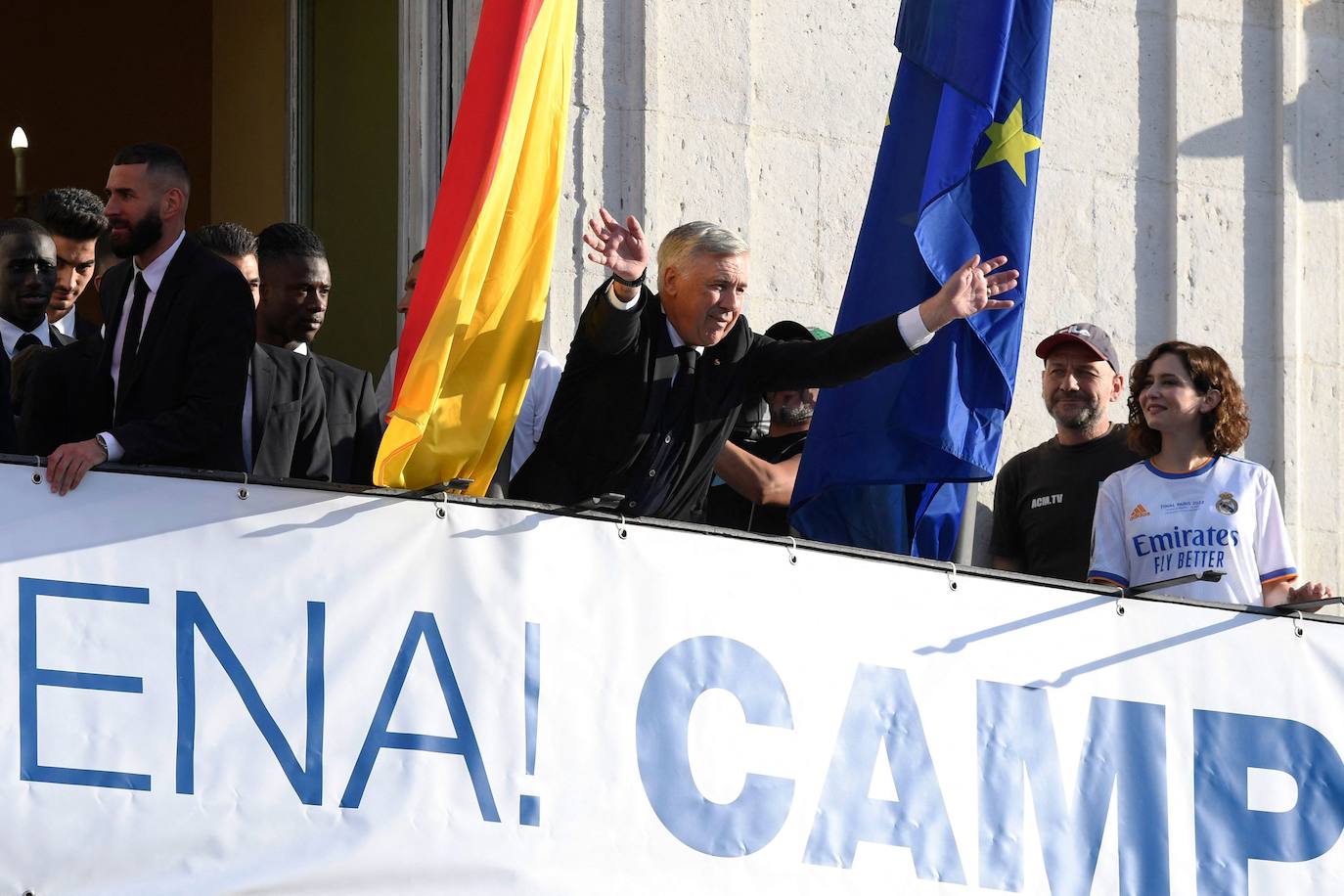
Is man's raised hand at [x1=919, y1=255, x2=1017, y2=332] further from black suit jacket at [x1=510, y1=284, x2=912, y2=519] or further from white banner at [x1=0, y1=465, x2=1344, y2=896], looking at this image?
white banner at [x1=0, y1=465, x2=1344, y2=896]

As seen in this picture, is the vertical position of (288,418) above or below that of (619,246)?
below

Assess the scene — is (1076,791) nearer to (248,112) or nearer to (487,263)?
(487,263)

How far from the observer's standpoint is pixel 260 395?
6312mm

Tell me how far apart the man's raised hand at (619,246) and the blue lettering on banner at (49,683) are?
1495 millimetres

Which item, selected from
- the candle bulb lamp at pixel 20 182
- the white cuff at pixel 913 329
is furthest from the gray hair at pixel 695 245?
the candle bulb lamp at pixel 20 182

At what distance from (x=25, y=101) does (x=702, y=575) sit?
7.53 m

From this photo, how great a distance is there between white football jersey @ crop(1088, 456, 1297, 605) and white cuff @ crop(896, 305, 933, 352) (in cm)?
99

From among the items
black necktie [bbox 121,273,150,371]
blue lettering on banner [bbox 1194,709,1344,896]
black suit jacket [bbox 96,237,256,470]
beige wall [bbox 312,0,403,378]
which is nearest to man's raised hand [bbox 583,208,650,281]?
black suit jacket [bbox 96,237,256,470]

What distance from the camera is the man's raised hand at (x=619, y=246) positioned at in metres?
5.95

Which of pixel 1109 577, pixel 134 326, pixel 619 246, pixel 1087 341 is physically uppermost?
pixel 619 246

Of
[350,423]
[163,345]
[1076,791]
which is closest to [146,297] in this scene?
[163,345]

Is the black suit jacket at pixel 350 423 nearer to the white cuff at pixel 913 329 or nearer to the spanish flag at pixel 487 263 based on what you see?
the spanish flag at pixel 487 263

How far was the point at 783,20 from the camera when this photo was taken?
9.00 meters

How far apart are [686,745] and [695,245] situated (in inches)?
55.6
